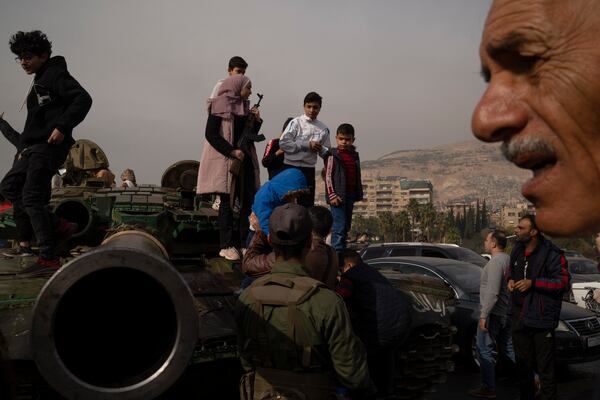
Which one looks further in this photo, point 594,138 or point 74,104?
point 74,104

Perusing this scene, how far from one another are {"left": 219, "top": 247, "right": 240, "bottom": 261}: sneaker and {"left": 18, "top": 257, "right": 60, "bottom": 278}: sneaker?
1350 mm

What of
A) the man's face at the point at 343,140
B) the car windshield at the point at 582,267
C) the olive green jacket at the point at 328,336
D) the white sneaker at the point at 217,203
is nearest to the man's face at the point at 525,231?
the man's face at the point at 343,140

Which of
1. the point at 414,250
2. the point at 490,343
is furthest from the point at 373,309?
the point at 414,250

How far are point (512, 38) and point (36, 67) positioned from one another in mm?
4454

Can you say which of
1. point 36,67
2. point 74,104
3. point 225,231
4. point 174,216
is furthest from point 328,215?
point 36,67

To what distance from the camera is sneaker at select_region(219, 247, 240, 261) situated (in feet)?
18.5

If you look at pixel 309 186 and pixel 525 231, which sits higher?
pixel 309 186

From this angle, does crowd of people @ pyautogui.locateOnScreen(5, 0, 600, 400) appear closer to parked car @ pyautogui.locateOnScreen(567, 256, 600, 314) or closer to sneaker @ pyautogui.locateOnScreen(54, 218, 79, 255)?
sneaker @ pyautogui.locateOnScreen(54, 218, 79, 255)

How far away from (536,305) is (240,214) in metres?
3.38

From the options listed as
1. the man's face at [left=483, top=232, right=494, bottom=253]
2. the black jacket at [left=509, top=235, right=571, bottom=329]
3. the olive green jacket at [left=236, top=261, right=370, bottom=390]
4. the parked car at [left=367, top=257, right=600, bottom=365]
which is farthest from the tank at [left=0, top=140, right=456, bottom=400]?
the parked car at [left=367, top=257, right=600, bottom=365]

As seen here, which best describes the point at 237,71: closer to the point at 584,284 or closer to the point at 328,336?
the point at 328,336

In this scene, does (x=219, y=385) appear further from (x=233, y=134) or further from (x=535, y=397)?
(x=535, y=397)

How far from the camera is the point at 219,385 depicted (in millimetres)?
4922

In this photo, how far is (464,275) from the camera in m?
10.6
